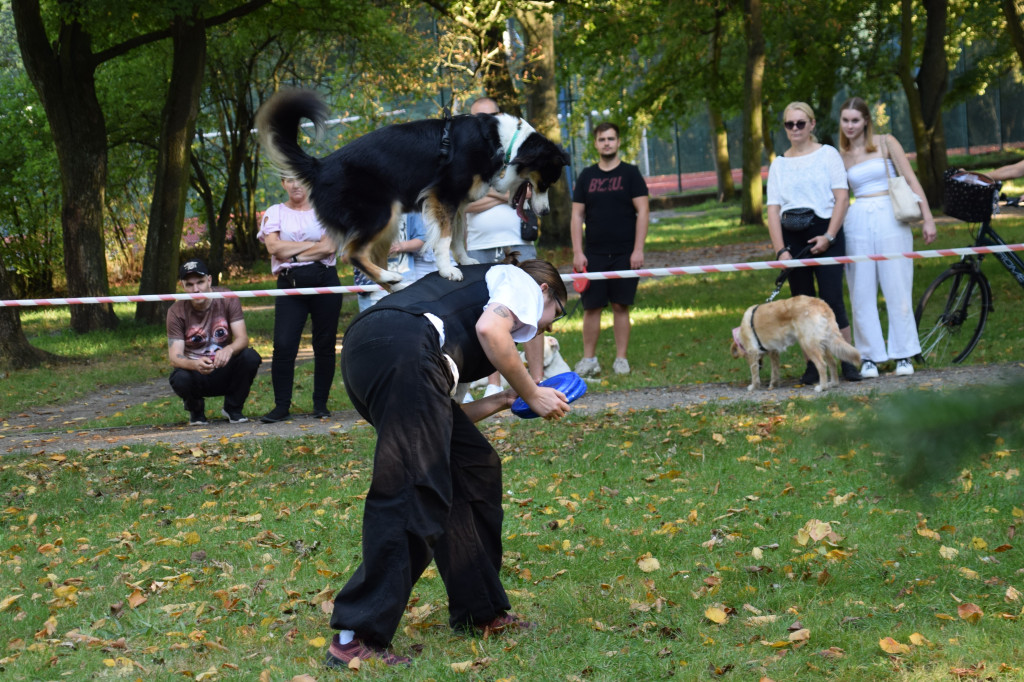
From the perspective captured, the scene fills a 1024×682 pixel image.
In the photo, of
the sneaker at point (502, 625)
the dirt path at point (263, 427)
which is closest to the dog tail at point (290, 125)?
the sneaker at point (502, 625)

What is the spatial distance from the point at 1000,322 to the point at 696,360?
3.11 metres

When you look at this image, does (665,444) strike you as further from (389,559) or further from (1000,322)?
(1000,322)

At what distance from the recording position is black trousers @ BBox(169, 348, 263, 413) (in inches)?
333

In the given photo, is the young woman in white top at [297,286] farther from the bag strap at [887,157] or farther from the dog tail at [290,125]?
the bag strap at [887,157]

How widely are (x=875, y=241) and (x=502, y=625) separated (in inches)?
213

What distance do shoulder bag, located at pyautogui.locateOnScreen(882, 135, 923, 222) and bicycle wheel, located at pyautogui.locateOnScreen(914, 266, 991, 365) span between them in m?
0.82

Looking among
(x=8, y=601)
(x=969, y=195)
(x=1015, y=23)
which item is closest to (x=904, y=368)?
(x=969, y=195)

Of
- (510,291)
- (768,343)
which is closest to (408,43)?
(768,343)

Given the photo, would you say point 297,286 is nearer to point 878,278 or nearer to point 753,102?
point 878,278

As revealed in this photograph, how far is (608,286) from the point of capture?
920 centimetres

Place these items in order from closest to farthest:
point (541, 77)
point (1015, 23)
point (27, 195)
Answer: point (1015, 23)
point (541, 77)
point (27, 195)

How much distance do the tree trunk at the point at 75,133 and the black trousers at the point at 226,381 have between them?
7.60 m

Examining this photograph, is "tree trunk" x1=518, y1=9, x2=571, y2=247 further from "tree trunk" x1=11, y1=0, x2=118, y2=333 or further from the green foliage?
the green foliage

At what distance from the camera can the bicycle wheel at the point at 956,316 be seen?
27.8 ft
